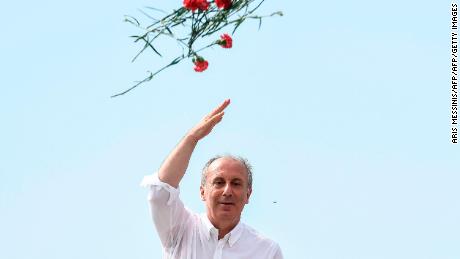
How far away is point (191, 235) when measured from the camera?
24.6 ft

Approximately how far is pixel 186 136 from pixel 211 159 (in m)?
0.63

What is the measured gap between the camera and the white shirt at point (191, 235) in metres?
7.26

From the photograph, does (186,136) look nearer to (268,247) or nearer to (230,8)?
(268,247)

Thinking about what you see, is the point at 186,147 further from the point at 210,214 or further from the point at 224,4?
the point at 224,4

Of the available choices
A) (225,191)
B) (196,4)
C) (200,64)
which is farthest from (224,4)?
(225,191)

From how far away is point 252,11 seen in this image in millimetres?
5355

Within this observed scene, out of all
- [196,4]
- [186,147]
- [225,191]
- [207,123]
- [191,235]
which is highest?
[196,4]

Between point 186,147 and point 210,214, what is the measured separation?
718 millimetres

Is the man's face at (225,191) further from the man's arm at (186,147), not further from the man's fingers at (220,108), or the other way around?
Result: the man's fingers at (220,108)

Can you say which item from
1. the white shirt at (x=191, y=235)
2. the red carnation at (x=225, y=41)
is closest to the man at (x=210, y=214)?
the white shirt at (x=191, y=235)

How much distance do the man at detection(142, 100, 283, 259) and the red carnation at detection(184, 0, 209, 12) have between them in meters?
1.88

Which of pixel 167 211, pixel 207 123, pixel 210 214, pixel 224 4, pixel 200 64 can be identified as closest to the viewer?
pixel 224 4

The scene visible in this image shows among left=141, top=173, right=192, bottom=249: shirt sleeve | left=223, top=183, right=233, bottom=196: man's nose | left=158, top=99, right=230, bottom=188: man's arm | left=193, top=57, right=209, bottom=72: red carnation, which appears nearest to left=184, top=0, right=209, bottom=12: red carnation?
left=193, top=57, right=209, bottom=72: red carnation

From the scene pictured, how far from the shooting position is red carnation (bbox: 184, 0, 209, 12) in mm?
5289
